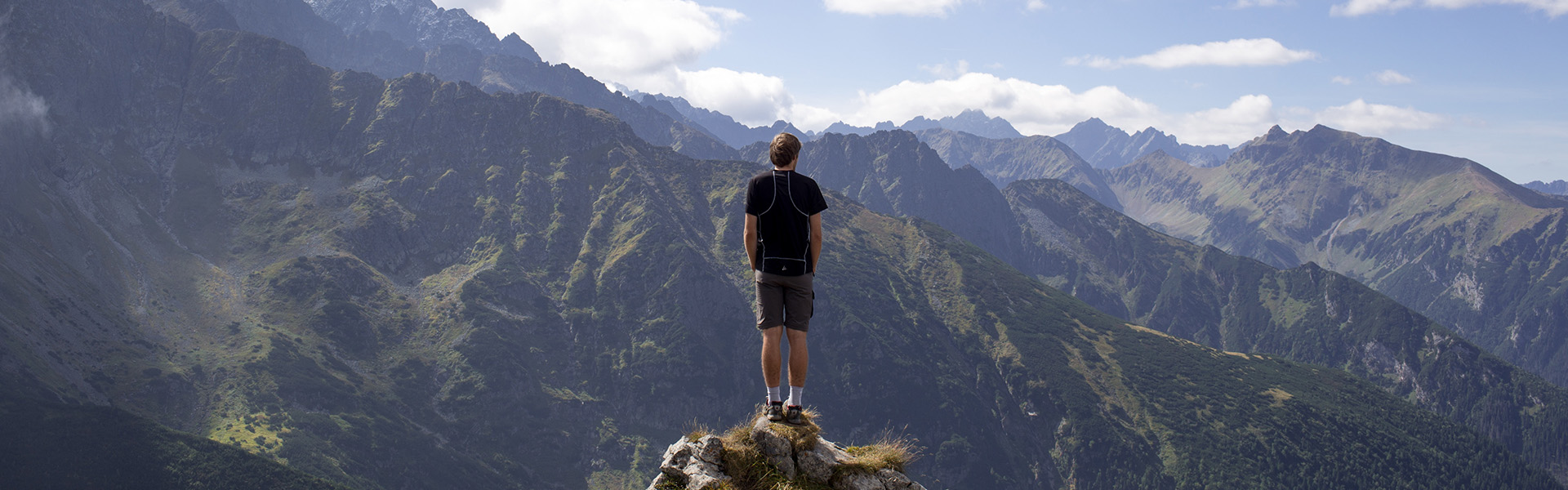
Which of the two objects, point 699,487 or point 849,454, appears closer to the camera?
point 699,487

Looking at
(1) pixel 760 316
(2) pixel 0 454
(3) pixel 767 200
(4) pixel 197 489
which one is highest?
(3) pixel 767 200

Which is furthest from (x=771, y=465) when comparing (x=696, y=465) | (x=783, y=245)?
(x=783, y=245)

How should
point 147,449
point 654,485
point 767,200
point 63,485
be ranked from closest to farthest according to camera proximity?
point 767,200 → point 654,485 → point 63,485 → point 147,449

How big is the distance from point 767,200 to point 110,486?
244 meters

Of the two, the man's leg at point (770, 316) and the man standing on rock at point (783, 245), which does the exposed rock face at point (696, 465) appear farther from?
the man standing on rock at point (783, 245)

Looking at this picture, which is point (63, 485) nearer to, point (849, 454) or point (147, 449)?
point (147, 449)

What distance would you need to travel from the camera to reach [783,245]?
17.4 m

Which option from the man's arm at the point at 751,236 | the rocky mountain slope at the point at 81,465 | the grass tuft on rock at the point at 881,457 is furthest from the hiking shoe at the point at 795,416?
the rocky mountain slope at the point at 81,465

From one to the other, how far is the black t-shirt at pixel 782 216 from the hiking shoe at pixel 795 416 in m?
3.58

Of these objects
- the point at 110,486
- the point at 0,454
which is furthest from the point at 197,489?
the point at 0,454

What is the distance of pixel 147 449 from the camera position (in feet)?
654

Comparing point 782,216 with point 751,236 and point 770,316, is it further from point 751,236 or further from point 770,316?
point 770,316

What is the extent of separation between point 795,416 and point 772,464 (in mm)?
1288

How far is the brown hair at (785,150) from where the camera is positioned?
1756cm
